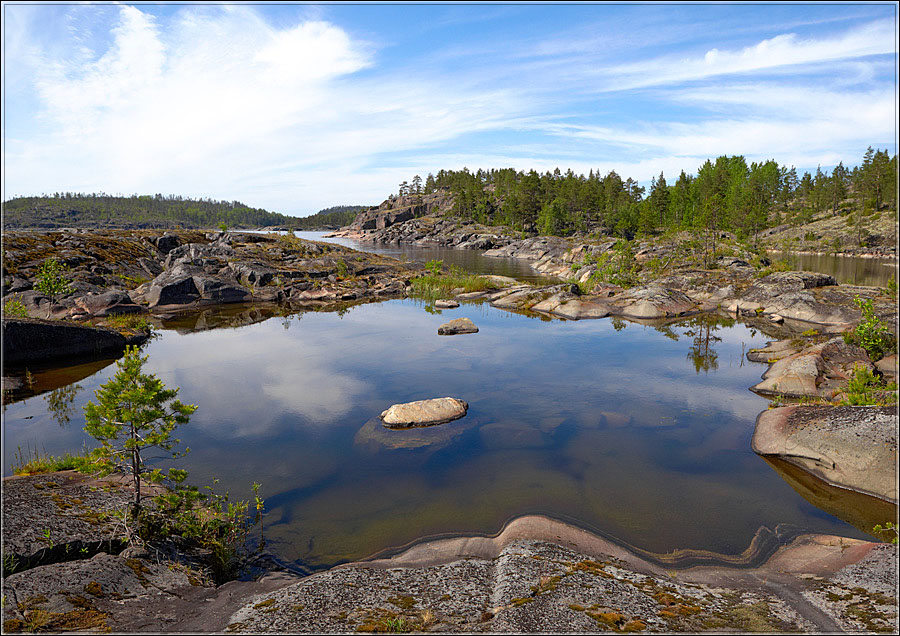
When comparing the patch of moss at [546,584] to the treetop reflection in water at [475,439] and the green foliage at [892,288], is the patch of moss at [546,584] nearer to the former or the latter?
the treetop reflection in water at [475,439]

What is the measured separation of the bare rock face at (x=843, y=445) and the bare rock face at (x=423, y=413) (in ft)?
46.3

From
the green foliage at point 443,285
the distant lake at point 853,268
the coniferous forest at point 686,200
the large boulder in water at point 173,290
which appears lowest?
the distant lake at point 853,268

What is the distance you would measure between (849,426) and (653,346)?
2037 cm

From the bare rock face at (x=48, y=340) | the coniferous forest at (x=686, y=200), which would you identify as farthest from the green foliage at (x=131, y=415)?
the coniferous forest at (x=686, y=200)

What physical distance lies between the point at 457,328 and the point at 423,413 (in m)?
19.3

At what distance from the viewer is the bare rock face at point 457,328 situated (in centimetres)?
4234

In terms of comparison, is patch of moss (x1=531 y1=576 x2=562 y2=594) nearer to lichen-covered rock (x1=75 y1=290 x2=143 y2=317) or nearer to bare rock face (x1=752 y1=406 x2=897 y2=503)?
bare rock face (x1=752 y1=406 x2=897 y2=503)

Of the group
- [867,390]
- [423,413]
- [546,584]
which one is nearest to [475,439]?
[423,413]

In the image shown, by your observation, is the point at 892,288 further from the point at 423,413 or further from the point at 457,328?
the point at 423,413

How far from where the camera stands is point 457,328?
42.8m

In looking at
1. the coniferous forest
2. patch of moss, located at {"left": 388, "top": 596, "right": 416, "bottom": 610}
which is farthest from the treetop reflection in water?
the coniferous forest

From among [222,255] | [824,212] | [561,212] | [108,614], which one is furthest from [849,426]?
[824,212]

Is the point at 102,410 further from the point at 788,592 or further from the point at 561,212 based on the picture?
the point at 561,212

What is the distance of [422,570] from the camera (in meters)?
13.0
